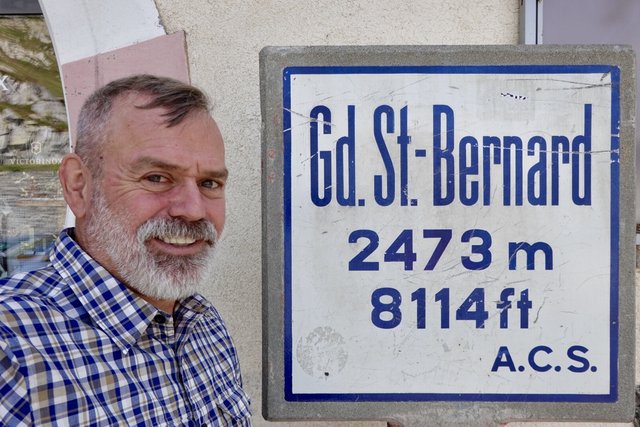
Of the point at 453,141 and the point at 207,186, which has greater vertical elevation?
the point at 453,141

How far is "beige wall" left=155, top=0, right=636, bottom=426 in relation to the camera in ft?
7.68

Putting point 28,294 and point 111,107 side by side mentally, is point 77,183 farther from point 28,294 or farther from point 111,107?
point 28,294

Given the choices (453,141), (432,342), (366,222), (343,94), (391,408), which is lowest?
(391,408)

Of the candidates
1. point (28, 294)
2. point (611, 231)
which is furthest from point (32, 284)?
point (611, 231)

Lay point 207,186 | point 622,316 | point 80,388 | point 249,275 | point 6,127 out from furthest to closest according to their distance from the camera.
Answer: point 6,127
point 249,275
point 622,316
point 207,186
point 80,388

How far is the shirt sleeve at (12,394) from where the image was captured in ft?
3.33

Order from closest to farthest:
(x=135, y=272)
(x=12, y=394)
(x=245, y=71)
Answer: (x=12, y=394), (x=135, y=272), (x=245, y=71)

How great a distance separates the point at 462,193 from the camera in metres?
1.75

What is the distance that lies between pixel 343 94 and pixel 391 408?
892 mm

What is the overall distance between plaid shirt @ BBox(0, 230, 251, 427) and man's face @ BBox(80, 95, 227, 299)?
0.06 meters

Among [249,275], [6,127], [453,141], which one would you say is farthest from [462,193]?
[6,127]

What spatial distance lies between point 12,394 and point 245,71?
5.22ft

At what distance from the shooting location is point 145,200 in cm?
134

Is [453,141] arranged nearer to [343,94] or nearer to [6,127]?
[343,94]
